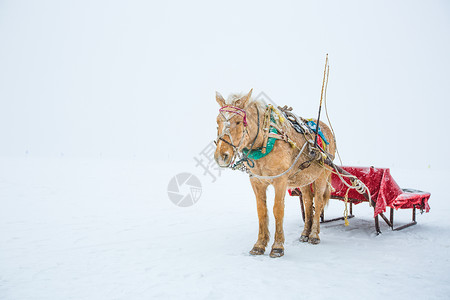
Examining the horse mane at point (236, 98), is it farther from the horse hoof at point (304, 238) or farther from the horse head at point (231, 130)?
the horse hoof at point (304, 238)

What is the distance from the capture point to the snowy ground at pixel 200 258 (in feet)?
10.0

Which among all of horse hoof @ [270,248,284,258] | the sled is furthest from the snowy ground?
the sled

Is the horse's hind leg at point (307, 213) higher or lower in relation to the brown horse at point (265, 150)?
lower

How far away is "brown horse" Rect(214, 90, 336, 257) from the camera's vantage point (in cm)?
362

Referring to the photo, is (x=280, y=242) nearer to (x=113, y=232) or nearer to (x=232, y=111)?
(x=232, y=111)

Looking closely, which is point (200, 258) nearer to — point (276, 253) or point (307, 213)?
point (276, 253)

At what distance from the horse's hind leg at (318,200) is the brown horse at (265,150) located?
2 cm

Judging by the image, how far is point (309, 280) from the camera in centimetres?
329

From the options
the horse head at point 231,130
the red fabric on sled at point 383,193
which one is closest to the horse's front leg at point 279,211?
the horse head at point 231,130

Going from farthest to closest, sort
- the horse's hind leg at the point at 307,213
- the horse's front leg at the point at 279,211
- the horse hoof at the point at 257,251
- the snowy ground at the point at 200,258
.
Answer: the horse's hind leg at the point at 307,213 → the horse hoof at the point at 257,251 → the horse's front leg at the point at 279,211 → the snowy ground at the point at 200,258

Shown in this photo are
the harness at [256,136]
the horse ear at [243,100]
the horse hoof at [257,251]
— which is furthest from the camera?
the horse hoof at [257,251]

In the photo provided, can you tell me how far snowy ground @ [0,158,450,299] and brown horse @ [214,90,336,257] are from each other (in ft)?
1.86

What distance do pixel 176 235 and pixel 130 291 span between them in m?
2.39

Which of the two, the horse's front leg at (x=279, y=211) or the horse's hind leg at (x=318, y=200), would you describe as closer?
the horse's front leg at (x=279, y=211)
